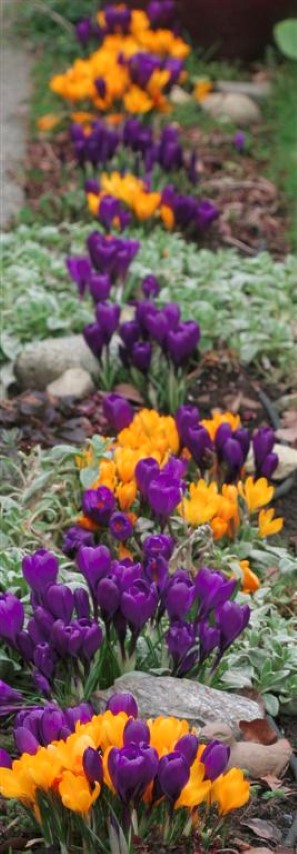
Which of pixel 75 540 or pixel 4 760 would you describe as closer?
pixel 4 760

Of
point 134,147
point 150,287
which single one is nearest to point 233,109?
point 134,147

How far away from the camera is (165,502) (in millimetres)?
3311

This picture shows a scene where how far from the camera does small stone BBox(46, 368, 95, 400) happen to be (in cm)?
441

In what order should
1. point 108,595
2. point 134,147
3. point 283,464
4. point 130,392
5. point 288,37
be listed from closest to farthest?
point 108,595
point 283,464
point 130,392
point 134,147
point 288,37

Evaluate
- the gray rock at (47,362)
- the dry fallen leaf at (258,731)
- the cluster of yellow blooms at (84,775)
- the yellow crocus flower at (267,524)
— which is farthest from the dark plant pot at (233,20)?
the cluster of yellow blooms at (84,775)

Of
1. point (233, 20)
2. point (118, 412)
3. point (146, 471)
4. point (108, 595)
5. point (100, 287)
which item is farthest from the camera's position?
point (233, 20)

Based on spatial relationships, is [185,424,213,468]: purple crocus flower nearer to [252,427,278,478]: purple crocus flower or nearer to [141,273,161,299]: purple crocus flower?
[252,427,278,478]: purple crocus flower

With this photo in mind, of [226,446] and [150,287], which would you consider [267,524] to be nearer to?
[226,446]

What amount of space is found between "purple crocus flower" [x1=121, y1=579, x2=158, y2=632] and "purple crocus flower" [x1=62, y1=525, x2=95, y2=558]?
541mm

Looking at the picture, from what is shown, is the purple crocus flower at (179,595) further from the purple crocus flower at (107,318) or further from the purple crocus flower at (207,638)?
the purple crocus flower at (107,318)

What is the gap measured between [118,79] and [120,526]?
3800mm

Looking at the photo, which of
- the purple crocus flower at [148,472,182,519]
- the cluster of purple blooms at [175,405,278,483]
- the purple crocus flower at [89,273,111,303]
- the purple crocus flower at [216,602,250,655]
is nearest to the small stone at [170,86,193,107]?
the purple crocus flower at [89,273,111,303]

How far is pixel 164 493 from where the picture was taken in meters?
3.29

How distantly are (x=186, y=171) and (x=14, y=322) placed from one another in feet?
5.64
